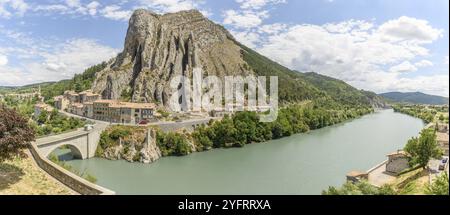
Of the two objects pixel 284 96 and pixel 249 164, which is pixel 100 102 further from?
pixel 284 96

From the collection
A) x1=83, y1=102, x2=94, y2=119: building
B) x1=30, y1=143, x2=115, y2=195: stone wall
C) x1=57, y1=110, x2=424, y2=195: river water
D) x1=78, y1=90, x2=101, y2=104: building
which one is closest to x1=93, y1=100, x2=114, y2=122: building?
x1=83, y1=102, x2=94, y2=119: building

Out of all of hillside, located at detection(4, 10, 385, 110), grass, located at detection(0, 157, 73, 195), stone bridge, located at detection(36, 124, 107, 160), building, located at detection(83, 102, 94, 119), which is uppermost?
hillside, located at detection(4, 10, 385, 110)

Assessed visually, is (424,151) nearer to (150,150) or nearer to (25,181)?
(150,150)

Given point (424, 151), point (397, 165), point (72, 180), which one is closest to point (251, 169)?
point (397, 165)

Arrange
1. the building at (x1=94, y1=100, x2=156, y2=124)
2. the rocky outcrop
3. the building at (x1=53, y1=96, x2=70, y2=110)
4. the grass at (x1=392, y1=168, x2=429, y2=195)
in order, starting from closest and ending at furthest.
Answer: the grass at (x1=392, y1=168, x2=429, y2=195) → the building at (x1=94, y1=100, x2=156, y2=124) → the building at (x1=53, y1=96, x2=70, y2=110) → the rocky outcrop

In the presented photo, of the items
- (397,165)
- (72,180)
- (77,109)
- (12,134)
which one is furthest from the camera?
(77,109)

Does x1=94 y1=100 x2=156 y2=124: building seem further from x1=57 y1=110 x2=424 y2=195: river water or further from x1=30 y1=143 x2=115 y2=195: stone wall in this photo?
x1=30 y1=143 x2=115 y2=195: stone wall

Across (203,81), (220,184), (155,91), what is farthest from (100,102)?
(220,184)
